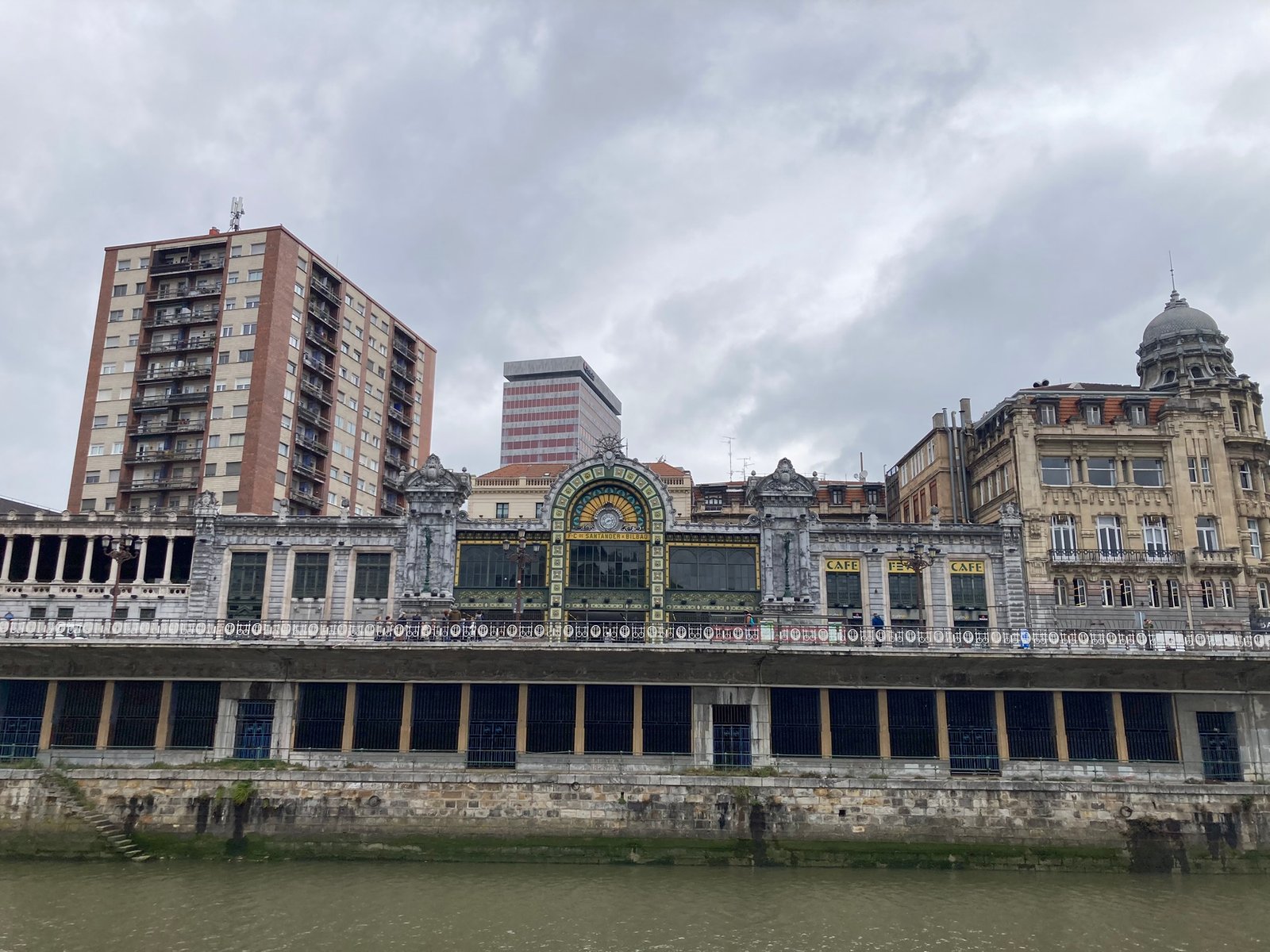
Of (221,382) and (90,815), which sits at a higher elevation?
(221,382)

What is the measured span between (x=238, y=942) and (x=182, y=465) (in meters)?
51.4

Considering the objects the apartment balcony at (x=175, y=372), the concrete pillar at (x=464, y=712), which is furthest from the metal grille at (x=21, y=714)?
the apartment balcony at (x=175, y=372)

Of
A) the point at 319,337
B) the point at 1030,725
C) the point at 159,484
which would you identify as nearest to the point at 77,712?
the point at 159,484

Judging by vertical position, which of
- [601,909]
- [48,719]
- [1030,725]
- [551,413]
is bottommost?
[601,909]

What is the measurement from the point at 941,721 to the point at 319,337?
57.0 metres

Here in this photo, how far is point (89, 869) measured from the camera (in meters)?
34.8

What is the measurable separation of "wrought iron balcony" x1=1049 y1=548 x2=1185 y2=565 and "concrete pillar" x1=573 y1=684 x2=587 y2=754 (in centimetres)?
2860

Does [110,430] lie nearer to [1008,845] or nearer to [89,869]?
[89,869]

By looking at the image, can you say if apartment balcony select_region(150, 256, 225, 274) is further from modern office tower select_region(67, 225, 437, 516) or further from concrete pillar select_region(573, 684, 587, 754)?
concrete pillar select_region(573, 684, 587, 754)

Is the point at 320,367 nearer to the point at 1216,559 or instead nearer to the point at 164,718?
the point at 164,718

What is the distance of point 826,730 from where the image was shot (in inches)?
1631

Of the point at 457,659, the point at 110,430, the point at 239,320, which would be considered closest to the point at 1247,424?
the point at 457,659

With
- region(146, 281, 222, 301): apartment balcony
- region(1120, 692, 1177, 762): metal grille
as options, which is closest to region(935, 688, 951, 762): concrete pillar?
region(1120, 692, 1177, 762): metal grille

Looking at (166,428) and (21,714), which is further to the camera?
(166,428)
